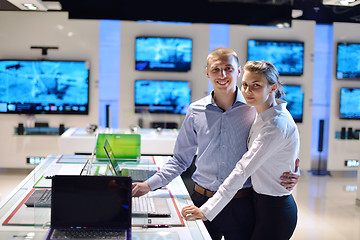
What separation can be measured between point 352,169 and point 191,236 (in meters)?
5.85

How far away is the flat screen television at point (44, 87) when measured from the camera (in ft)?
21.0

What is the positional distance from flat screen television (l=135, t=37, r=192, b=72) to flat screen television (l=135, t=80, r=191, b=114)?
235 millimetres

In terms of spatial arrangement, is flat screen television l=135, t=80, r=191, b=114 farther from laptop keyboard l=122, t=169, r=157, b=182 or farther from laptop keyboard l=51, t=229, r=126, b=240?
laptop keyboard l=51, t=229, r=126, b=240

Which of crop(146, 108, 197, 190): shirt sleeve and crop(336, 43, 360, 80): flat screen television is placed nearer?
crop(146, 108, 197, 190): shirt sleeve

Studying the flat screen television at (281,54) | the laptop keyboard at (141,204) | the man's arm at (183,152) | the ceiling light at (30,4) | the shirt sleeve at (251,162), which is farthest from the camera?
the flat screen television at (281,54)

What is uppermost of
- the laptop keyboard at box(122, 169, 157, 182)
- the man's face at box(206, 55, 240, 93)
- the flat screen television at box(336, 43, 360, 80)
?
the flat screen television at box(336, 43, 360, 80)

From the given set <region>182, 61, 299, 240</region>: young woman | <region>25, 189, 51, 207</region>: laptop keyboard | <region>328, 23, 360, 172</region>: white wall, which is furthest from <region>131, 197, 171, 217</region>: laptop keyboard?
<region>328, 23, 360, 172</region>: white wall

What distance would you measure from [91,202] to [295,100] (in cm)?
555

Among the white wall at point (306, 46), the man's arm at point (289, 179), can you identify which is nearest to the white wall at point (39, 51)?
the white wall at point (306, 46)

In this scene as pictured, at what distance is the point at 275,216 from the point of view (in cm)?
210

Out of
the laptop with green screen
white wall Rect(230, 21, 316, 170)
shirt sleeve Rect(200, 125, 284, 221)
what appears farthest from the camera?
white wall Rect(230, 21, 316, 170)

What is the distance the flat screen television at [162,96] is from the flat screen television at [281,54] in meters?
1.21

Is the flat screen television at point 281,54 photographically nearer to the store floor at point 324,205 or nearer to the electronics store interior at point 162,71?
the electronics store interior at point 162,71

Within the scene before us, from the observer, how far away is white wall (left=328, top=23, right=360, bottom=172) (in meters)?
6.88
